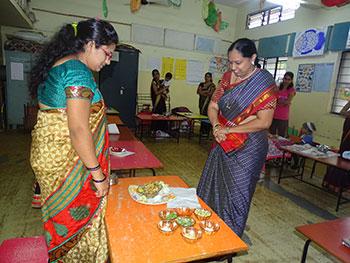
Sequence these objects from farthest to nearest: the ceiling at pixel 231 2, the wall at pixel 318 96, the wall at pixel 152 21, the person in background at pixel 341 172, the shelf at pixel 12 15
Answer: the ceiling at pixel 231 2 → the wall at pixel 152 21 → the wall at pixel 318 96 → the shelf at pixel 12 15 → the person in background at pixel 341 172

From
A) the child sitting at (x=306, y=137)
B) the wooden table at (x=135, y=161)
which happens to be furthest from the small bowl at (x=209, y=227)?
the child sitting at (x=306, y=137)

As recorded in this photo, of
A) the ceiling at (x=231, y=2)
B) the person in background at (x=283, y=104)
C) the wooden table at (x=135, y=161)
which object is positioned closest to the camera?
the wooden table at (x=135, y=161)

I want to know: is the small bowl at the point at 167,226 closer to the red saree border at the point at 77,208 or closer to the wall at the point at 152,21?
the red saree border at the point at 77,208

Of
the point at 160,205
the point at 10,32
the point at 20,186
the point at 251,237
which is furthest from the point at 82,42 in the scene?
the point at 10,32

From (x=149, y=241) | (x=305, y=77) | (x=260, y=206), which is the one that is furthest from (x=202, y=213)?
(x=305, y=77)

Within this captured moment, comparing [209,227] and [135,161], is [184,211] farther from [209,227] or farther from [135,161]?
[135,161]

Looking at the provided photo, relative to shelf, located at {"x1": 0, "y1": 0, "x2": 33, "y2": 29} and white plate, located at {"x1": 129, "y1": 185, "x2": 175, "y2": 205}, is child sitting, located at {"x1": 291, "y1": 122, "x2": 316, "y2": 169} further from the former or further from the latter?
shelf, located at {"x1": 0, "y1": 0, "x2": 33, "y2": 29}

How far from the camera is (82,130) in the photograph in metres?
0.95

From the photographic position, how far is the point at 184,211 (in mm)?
1180

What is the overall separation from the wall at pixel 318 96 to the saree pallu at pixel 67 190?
185 inches

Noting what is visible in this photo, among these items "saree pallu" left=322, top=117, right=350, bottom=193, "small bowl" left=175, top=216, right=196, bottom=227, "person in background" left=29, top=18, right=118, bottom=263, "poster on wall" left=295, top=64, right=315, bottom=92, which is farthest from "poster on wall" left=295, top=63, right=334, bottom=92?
"person in background" left=29, top=18, right=118, bottom=263

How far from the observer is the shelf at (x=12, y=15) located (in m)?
3.65

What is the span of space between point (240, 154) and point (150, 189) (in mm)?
650

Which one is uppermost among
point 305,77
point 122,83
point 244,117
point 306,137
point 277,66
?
point 277,66
